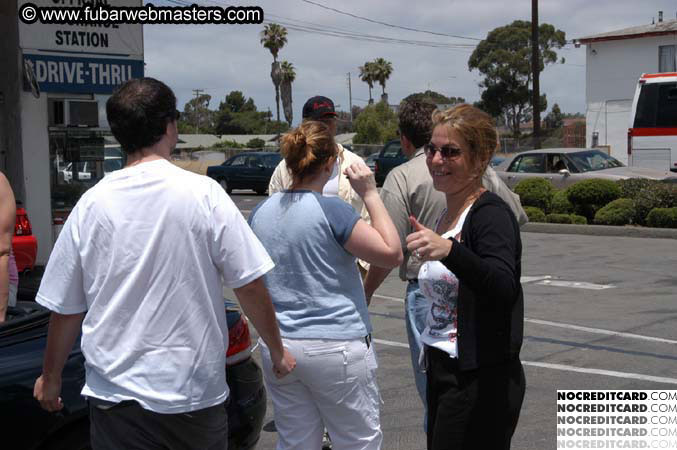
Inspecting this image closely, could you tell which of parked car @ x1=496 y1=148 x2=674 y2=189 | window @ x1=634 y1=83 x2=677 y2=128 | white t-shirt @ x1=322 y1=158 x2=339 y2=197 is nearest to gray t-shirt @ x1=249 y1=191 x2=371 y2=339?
white t-shirt @ x1=322 y1=158 x2=339 y2=197

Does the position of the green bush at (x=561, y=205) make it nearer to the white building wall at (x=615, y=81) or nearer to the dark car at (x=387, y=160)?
the dark car at (x=387, y=160)

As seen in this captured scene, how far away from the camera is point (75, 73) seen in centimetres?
1309

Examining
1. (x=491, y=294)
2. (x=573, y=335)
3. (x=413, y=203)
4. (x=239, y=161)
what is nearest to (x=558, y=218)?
(x=573, y=335)

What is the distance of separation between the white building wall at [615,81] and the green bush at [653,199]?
83.8 ft

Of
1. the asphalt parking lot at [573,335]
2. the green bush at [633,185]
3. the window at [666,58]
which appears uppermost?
the window at [666,58]

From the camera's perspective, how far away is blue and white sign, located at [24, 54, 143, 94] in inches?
509

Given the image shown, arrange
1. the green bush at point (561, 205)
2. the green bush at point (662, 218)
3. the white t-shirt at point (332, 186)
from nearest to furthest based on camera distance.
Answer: the white t-shirt at point (332, 186)
the green bush at point (662, 218)
the green bush at point (561, 205)

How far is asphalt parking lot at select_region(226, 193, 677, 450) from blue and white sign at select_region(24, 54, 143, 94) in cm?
524

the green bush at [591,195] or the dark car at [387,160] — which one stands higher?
the dark car at [387,160]

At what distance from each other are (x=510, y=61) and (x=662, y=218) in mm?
45668

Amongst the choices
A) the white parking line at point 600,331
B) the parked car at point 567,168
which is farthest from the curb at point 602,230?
the white parking line at point 600,331

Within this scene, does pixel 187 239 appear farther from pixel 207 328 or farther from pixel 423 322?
pixel 423 322

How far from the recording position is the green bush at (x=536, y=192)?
18.3 m

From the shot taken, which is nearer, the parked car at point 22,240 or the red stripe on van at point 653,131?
the parked car at point 22,240
